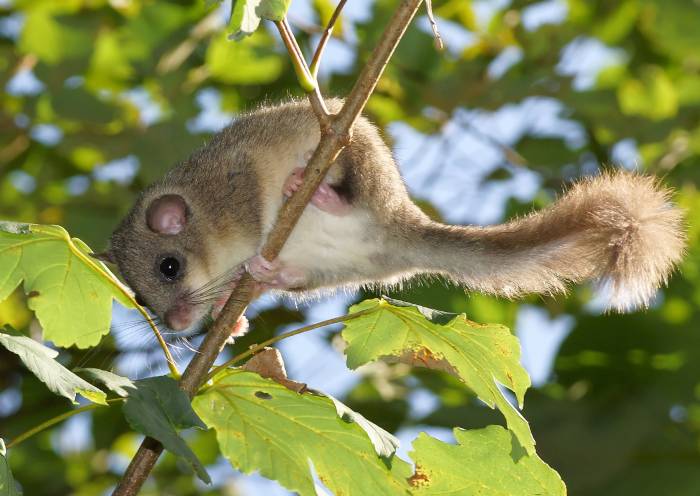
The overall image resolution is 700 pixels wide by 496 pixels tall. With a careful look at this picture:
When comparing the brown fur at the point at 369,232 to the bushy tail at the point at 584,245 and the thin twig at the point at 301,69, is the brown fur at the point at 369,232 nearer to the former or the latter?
the bushy tail at the point at 584,245

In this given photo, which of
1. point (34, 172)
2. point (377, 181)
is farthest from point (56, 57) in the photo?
point (377, 181)

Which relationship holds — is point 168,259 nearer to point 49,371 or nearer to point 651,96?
point 49,371

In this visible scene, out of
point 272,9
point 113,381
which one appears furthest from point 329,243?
point 272,9

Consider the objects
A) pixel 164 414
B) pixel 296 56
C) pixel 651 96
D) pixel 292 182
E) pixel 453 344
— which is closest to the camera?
pixel 164 414

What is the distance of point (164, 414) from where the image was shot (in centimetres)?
206

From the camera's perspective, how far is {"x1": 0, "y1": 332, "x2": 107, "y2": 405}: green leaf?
205 centimetres

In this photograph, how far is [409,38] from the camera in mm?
4926

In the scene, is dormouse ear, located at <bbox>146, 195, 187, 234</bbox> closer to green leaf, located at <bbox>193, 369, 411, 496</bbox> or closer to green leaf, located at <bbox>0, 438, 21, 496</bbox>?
green leaf, located at <bbox>193, 369, 411, 496</bbox>

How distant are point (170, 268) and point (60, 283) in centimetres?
156

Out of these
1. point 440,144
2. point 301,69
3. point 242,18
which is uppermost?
point 242,18

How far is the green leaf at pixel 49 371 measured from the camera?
205cm

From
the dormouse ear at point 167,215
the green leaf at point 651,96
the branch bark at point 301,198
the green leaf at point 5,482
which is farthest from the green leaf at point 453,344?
the green leaf at point 651,96

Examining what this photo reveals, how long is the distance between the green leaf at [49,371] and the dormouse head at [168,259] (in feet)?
5.42

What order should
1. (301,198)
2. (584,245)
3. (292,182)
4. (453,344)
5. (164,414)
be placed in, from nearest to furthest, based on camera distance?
(164,414)
(453,344)
(301,198)
(584,245)
(292,182)
